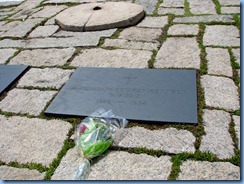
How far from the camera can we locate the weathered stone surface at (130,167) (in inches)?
68.4

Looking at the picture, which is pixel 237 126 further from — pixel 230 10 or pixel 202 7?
pixel 202 7

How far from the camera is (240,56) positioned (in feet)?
9.45

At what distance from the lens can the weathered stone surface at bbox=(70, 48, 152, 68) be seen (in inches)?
117

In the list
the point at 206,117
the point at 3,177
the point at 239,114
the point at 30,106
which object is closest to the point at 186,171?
the point at 206,117

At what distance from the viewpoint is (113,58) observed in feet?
10.2

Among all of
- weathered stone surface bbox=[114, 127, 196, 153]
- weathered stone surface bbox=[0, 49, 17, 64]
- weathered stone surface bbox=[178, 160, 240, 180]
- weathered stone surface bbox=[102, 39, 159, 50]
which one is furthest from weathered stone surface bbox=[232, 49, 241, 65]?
weathered stone surface bbox=[0, 49, 17, 64]

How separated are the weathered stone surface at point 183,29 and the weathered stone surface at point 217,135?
1.63 m

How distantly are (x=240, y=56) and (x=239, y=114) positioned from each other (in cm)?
96

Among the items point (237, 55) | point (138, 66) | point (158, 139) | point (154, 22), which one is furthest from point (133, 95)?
point (154, 22)

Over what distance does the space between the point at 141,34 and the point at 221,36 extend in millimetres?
969

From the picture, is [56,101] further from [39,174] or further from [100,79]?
[39,174]

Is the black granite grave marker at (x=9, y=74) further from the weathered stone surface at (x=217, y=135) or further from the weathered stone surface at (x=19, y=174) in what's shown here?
the weathered stone surface at (x=217, y=135)

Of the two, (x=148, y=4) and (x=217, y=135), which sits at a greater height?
→ (x=148, y=4)

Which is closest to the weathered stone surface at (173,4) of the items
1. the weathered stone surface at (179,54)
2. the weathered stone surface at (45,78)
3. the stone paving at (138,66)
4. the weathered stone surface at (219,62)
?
the stone paving at (138,66)
